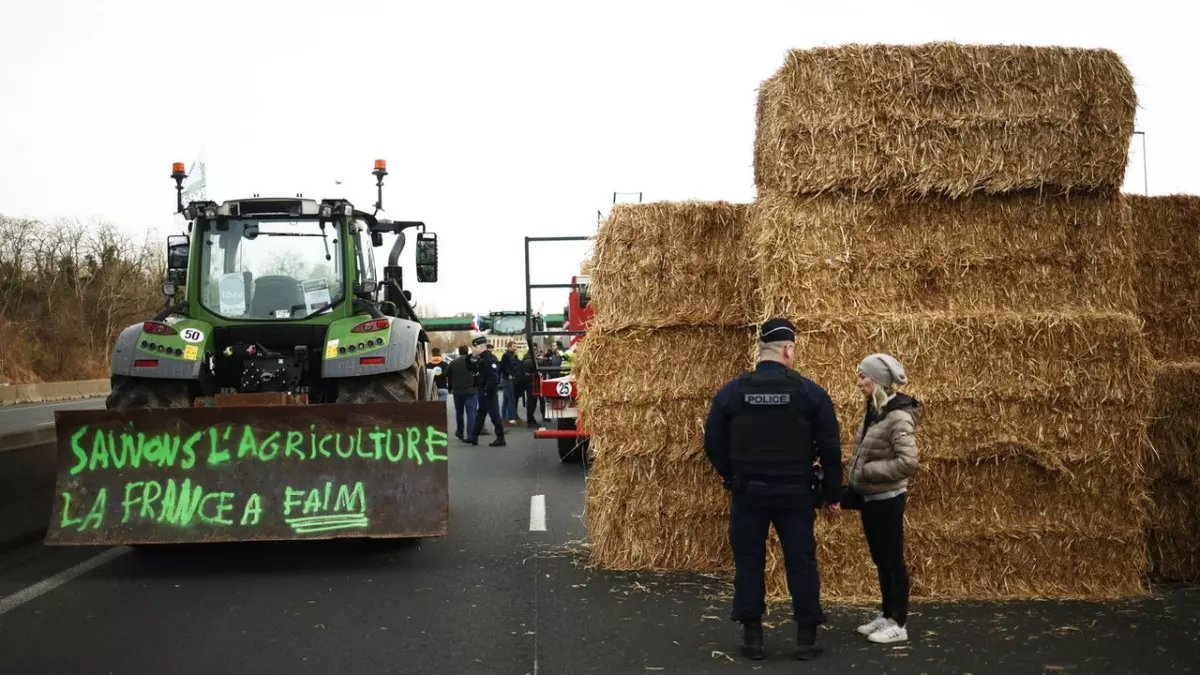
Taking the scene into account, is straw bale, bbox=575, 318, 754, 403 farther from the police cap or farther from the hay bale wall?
the hay bale wall

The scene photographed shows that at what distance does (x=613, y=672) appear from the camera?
591cm

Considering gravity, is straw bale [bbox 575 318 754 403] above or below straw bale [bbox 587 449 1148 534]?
above

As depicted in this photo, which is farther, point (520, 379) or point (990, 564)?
point (520, 379)

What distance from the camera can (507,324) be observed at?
39250 millimetres

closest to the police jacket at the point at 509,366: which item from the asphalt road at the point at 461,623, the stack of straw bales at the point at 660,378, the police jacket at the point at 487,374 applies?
the police jacket at the point at 487,374

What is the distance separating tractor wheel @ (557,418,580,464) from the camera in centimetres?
1650

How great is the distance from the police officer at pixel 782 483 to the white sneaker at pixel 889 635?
0.42 metres

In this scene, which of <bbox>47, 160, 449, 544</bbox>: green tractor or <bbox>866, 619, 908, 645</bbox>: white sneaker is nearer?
<bbox>866, 619, 908, 645</bbox>: white sneaker

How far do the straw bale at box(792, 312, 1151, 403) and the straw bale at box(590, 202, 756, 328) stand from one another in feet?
3.66

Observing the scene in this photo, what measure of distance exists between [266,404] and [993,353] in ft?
17.4

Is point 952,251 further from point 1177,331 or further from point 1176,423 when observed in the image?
point 1177,331

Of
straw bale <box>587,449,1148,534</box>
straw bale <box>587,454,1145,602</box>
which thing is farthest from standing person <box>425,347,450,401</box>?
straw bale <box>587,449,1148,534</box>

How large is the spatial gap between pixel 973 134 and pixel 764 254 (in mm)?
1605

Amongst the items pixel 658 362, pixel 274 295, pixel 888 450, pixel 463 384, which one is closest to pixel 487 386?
pixel 463 384
